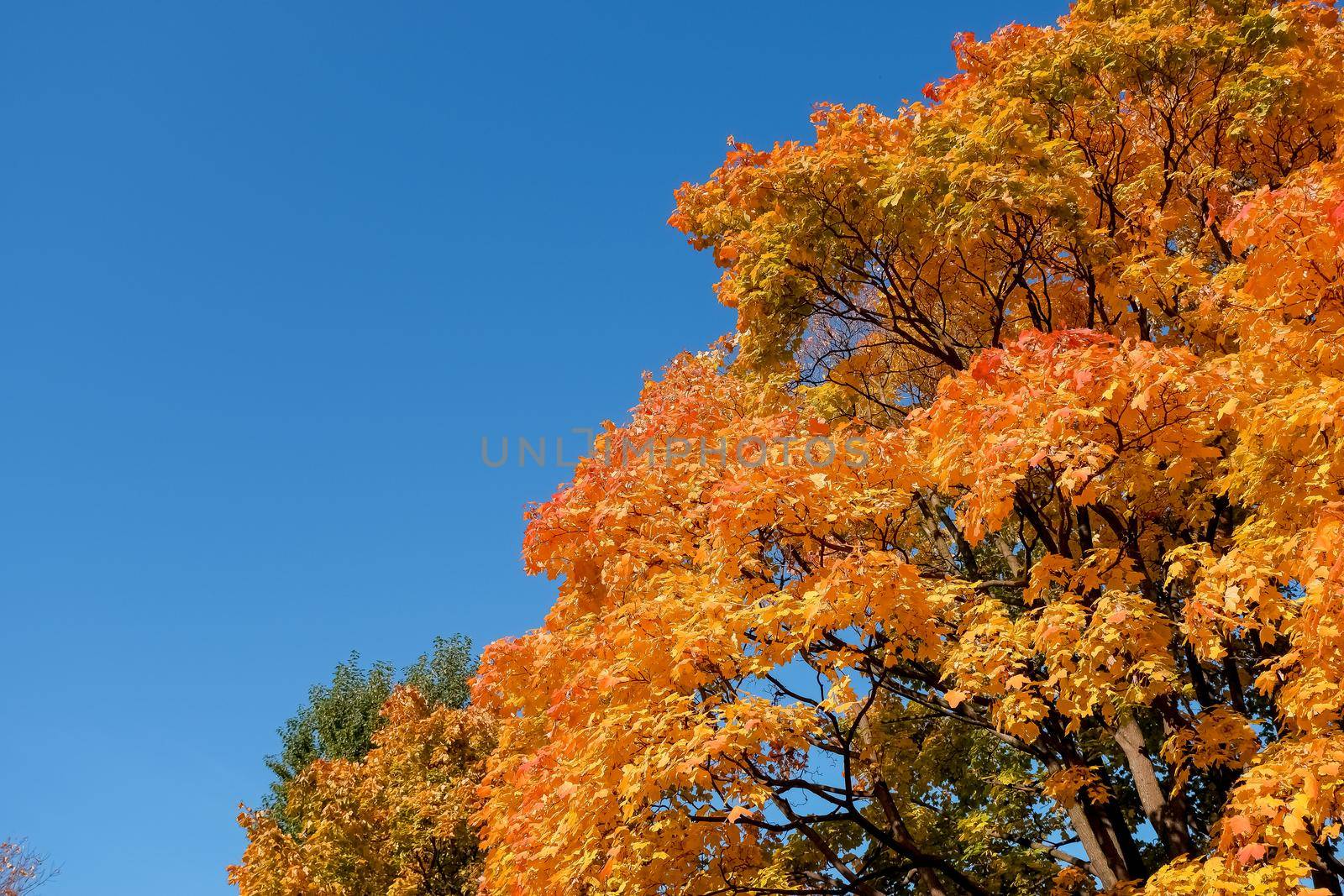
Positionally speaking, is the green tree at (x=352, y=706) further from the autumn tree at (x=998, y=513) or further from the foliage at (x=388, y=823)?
the autumn tree at (x=998, y=513)

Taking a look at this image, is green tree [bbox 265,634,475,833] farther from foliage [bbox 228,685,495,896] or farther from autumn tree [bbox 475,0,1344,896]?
autumn tree [bbox 475,0,1344,896]

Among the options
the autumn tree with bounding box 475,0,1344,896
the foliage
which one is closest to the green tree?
the foliage

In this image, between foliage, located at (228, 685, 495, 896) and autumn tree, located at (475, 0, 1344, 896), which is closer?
autumn tree, located at (475, 0, 1344, 896)

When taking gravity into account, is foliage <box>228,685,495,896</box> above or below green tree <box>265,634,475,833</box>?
below

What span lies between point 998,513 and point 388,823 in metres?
16.5

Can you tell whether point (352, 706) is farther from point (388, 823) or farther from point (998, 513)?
point (998, 513)

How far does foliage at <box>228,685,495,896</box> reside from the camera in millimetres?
16875

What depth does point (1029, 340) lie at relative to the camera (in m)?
7.52

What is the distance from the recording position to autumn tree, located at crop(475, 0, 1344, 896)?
630 cm

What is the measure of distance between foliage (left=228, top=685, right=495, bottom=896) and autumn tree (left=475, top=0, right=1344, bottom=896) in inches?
279

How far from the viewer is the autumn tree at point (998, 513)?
6.30 metres

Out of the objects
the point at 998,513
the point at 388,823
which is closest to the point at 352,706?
the point at 388,823

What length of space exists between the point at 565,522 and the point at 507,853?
3246 millimetres

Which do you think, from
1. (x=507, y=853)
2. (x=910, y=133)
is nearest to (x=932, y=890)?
(x=507, y=853)
